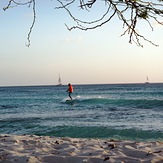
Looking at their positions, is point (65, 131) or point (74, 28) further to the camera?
point (65, 131)

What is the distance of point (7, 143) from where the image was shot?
6996 mm

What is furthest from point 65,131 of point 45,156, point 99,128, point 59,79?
point 59,79

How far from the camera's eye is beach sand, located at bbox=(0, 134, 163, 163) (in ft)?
17.3

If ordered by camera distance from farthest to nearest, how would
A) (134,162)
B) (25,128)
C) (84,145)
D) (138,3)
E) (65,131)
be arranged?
1. (25,128)
2. (65,131)
3. (84,145)
4. (134,162)
5. (138,3)

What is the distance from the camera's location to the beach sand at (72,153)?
526 cm

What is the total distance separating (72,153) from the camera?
18.8 feet

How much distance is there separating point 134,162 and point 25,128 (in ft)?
27.7

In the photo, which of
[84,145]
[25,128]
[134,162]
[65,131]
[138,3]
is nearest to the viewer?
[138,3]

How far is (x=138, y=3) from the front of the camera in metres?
3.07

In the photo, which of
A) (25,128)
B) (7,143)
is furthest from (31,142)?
(25,128)

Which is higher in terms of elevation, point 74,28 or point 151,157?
point 74,28

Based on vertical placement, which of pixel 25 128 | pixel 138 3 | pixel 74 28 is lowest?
pixel 25 128

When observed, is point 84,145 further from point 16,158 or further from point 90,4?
point 90,4

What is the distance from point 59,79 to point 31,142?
4311 inches
